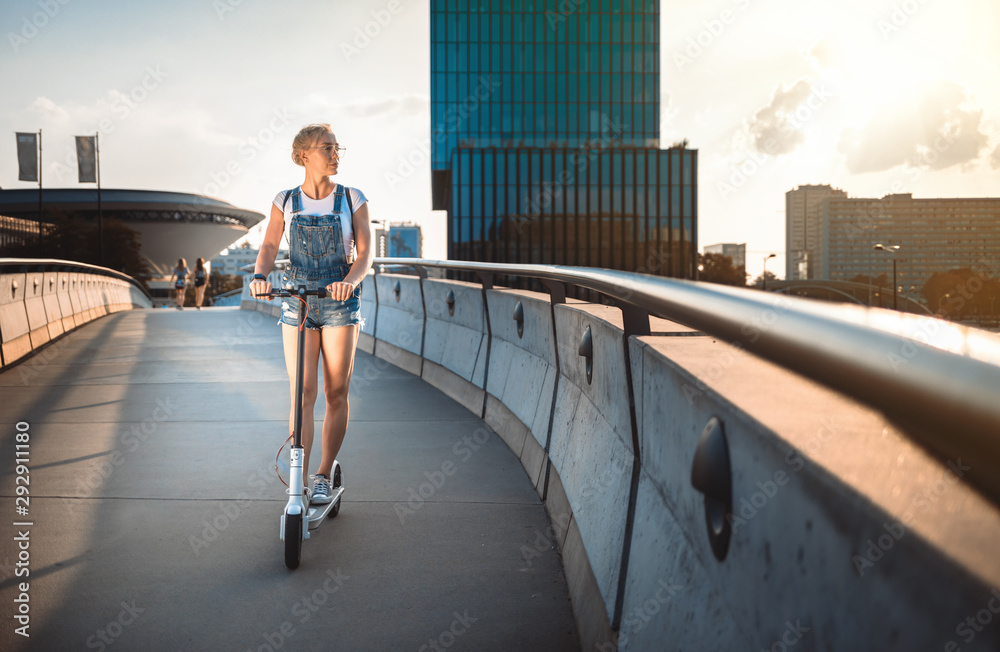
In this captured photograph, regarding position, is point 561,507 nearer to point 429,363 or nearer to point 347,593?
point 347,593

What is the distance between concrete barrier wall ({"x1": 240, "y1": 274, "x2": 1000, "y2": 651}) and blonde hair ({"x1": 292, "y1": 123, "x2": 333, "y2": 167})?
1.73 metres

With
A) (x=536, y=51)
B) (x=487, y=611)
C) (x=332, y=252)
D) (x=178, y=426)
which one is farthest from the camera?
(x=536, y=51)

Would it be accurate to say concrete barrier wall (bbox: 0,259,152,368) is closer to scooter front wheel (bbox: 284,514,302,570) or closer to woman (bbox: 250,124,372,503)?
woman (bbox: 250,124,372,503)

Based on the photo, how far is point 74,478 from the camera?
5.14m

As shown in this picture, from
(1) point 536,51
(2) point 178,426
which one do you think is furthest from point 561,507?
(1) point 536,51

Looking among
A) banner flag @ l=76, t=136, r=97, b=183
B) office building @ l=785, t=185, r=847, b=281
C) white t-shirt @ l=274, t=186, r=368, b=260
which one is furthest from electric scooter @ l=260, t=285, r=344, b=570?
office building @ l=785, t=185, r=847, b=281

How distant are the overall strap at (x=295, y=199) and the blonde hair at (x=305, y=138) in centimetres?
16

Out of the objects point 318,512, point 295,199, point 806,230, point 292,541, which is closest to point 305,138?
point 295,199

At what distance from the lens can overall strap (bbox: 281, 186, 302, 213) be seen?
14.7ft

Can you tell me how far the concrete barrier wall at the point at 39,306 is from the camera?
10250 millimetres

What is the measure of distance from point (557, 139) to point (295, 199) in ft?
265

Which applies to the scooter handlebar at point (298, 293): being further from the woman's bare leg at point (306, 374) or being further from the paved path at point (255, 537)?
the paved path at point (255, 537)

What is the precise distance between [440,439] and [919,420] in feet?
18.5

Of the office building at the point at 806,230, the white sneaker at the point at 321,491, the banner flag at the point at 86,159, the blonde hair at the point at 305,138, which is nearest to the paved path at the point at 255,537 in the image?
the white sneaker at the point at 321,491
